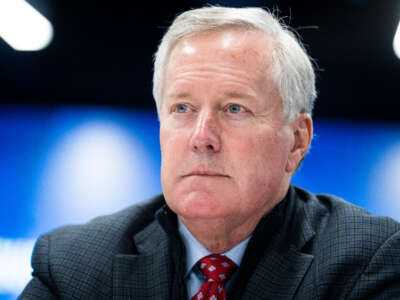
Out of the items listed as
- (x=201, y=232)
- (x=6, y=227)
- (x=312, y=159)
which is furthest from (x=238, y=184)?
(x=6, y=227)

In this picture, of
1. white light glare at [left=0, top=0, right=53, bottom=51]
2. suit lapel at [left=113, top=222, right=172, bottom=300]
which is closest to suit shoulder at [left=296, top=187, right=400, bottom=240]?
suit lapel at [left=113, top=222, right=172, bottom=300]

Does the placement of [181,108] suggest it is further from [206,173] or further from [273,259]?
[273,259]

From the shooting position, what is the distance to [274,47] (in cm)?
169

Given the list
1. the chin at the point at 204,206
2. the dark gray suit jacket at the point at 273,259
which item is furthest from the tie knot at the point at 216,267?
the chin at the point at 204,206

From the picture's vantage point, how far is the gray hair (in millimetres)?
1674

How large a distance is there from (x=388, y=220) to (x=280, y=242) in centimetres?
43

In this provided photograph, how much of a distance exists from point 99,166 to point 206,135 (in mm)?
2105

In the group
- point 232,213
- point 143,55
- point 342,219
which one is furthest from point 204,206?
point 143,55

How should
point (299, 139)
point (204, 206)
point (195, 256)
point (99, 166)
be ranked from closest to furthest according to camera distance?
1. point (204, 206)
2. point (195, 256)
3. point (299, 139)
4. point (99, 166)

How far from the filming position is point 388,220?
5.24 feet

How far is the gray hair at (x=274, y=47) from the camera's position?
1.67 meters

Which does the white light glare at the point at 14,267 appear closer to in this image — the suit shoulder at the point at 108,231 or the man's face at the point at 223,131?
the suit shoulder at the point at 108,231

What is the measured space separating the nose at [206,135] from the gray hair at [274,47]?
334 mm

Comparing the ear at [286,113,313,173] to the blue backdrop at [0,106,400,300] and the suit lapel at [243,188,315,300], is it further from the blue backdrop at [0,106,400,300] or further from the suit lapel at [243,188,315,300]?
the blue backdrop at [0,106,400,300]
